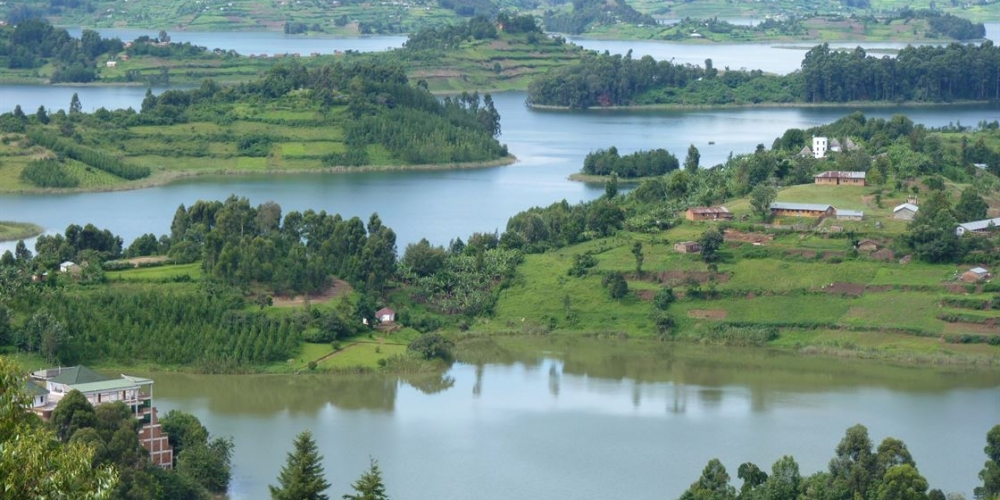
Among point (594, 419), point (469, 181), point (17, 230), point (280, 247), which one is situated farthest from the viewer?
point (469, 181)

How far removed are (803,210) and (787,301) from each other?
15.2 ft

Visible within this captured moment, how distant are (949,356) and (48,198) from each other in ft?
95.7

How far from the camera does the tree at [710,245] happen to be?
37.8 metres

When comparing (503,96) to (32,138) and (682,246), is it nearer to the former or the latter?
(32,138)

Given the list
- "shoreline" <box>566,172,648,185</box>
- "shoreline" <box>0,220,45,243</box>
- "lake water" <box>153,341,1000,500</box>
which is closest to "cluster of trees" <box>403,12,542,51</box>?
"shoreline" <box>566,172,648,185</box>

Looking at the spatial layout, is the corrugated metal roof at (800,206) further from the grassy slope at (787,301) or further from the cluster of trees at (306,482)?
the cluster of trees at (306,482)

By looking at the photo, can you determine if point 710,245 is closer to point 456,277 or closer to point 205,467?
point 456,277

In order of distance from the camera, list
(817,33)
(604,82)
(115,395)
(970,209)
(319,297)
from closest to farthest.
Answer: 1. (115,395)
2. (319,297)
3. (970,209)
4. (604,82)
5. (817,33)

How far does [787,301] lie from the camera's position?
36.6 metres

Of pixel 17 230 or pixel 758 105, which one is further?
pixel 758 105

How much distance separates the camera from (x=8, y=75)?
→ 88312mm

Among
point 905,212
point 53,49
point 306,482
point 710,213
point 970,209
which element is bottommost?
point 306,482

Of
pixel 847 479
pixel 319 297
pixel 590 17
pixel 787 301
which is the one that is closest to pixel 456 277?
pixel 319 297

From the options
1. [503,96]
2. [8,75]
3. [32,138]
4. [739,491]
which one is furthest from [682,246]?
[8,75]
